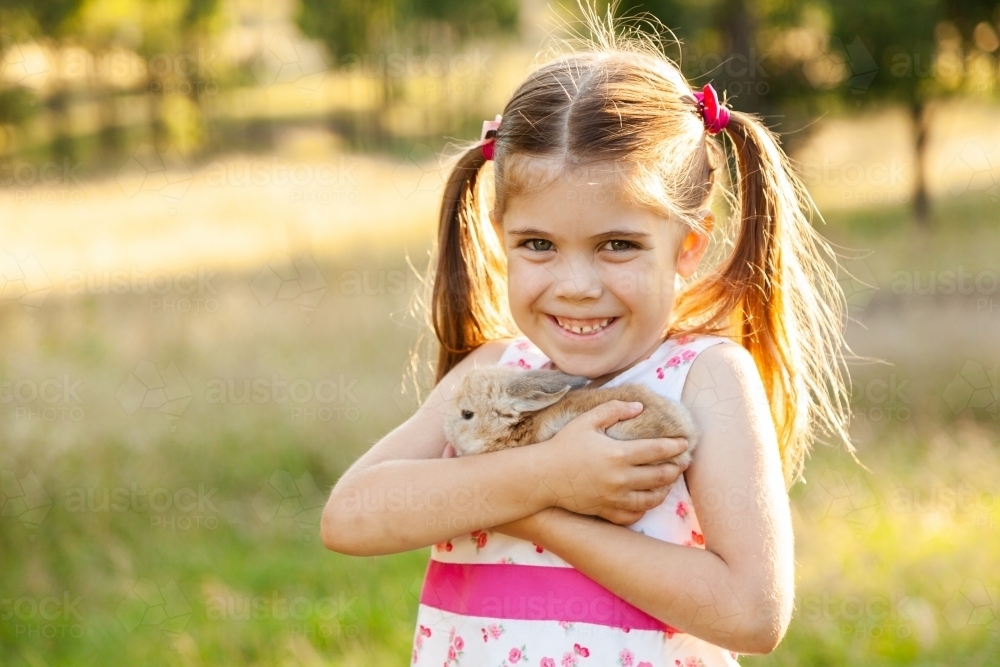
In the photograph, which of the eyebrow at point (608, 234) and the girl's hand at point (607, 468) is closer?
the girl's hand at point (607, 468)

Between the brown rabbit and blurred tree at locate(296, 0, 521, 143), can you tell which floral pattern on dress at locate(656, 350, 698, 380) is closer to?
the brown rabbit

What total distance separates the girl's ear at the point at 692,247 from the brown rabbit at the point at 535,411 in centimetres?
36

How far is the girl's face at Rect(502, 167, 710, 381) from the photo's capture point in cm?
202

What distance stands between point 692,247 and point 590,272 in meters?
0.34

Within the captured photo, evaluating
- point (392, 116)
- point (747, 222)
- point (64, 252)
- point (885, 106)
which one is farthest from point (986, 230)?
point (747, 222)

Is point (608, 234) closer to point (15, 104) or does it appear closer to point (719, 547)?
point (719, 547)

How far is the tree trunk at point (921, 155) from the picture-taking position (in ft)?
47.1

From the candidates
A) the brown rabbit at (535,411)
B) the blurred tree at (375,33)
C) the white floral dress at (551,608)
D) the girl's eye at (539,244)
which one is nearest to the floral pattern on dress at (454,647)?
the white floral dress at (551,608)

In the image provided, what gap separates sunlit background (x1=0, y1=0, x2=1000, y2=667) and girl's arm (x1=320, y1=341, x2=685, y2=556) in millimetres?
1153

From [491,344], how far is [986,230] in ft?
40.7

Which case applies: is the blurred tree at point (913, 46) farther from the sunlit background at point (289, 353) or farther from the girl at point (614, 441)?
the girl at point (614, 441)

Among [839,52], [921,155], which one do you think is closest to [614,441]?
[839,52]

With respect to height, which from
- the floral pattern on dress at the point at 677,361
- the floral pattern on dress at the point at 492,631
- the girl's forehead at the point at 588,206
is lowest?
the floral pattern on dress at the point at 492,631

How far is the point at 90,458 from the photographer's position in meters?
5.47
